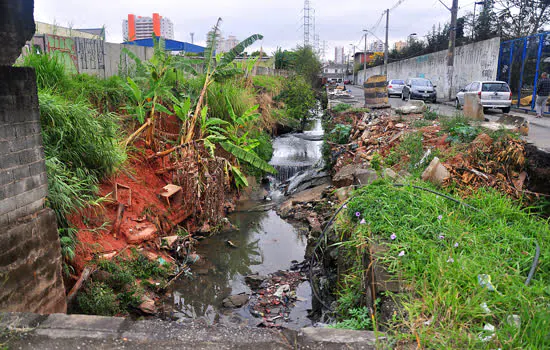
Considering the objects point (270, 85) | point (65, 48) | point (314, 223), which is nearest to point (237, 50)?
point (65, 48)

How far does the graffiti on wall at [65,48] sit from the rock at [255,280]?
541 cm

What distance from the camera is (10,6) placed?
3.77 m

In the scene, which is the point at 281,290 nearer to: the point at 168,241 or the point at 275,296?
the point at 275,296

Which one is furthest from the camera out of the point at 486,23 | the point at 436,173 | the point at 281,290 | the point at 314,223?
the point at 486,23

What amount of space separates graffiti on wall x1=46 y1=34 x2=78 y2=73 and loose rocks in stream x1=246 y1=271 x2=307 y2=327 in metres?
5.69

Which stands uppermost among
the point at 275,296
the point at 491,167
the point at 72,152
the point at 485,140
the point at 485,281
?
the point at 485,140

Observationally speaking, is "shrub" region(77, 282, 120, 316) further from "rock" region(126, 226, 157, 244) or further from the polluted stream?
"rock" region(126, 226, 157, 244)

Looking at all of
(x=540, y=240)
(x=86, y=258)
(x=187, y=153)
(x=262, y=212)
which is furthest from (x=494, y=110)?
(x=86, y=258)

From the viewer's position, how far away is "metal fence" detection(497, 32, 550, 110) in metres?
16.6

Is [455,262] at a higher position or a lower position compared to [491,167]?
lower

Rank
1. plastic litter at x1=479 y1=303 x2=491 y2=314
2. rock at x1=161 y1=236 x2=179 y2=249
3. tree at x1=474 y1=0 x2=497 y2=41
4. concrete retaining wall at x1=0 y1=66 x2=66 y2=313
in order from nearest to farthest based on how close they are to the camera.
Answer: plastic litter at x1=479 y1=303 x2=491 y2=314 → concrete retaining wall at x1=0 y1=66 x2=66 y2=313 → rock at x1=161 y1=236 x2=179 y2=249 → tree at x1=474 y1=0 x2=497 y2=41

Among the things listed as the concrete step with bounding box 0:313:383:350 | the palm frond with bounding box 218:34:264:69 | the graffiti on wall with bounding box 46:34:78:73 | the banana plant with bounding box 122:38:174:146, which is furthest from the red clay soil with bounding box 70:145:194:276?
the palm frond with bounding box 218:34:264:69

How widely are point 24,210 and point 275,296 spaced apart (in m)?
3.46

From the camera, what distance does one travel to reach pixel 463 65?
2550 centimetres
